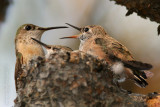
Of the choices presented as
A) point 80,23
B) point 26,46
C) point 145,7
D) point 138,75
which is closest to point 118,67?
point 138,75

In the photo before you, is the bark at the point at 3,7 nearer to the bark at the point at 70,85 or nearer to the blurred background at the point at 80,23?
the blurred background at the point at 80,23

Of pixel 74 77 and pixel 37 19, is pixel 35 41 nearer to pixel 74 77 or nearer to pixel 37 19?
pixel 74 77

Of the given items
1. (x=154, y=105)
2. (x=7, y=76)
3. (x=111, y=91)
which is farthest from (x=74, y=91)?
(x=7, y=76)

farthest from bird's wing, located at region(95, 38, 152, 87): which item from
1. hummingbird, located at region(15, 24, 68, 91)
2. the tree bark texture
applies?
hummingbird, located at region(15, 24, 68, 91)

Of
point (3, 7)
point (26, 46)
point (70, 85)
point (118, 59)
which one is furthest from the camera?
point (3, 7)

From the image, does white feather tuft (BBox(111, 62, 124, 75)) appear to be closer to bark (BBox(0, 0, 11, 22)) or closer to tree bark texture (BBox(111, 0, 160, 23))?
tree bark texture (BBox(111, 0, 160, 23))

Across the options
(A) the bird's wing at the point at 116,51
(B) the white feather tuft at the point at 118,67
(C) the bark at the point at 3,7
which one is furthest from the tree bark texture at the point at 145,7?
(C) the bark at the point at 3,7

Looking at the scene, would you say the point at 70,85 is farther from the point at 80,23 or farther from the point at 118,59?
the point at 80,23
